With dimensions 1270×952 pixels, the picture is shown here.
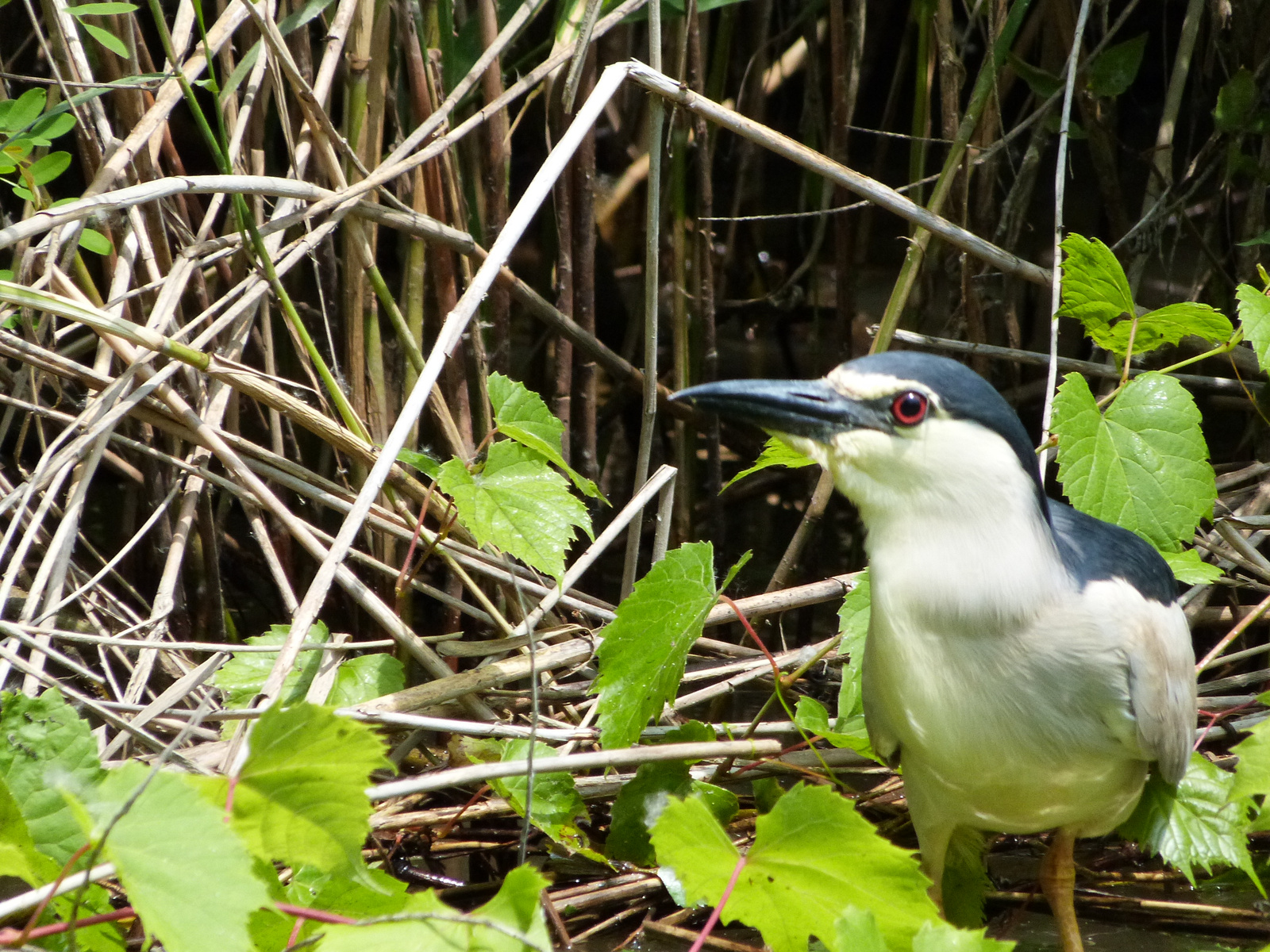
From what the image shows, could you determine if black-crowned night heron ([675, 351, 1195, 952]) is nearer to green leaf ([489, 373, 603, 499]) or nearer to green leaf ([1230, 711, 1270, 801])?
green leaf ([1230, 711, 1270, 801])

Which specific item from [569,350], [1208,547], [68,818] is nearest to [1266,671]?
[1208,547]

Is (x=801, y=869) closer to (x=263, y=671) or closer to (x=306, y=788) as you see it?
(x=306, y=788)

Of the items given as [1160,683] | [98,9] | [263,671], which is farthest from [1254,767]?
[98,9]

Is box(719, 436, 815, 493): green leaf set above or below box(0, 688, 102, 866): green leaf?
above

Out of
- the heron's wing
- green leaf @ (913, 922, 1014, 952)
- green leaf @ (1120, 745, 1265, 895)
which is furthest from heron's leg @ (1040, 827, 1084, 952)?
green leaf @ (913, 922, 1014, 952)

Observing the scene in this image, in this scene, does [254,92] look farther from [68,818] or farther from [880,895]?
[880,895]

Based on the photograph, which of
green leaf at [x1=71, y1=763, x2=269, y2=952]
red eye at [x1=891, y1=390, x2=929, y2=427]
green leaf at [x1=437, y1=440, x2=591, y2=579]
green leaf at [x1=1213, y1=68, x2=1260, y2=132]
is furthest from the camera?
green leaf at [x1=1213, y1=68, x2=1260, y2=132]

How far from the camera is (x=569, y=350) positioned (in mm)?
3180

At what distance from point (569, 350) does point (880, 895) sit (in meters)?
1.82

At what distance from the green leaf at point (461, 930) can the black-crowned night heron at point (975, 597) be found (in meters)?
0.79

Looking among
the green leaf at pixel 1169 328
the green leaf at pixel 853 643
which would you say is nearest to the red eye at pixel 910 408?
the green leaf at pixel 853 643

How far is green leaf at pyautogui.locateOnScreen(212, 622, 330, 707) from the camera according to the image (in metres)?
2.41

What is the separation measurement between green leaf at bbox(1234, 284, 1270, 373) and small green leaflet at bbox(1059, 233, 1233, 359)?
59 millimetres

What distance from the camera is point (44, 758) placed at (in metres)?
A: 1.90
